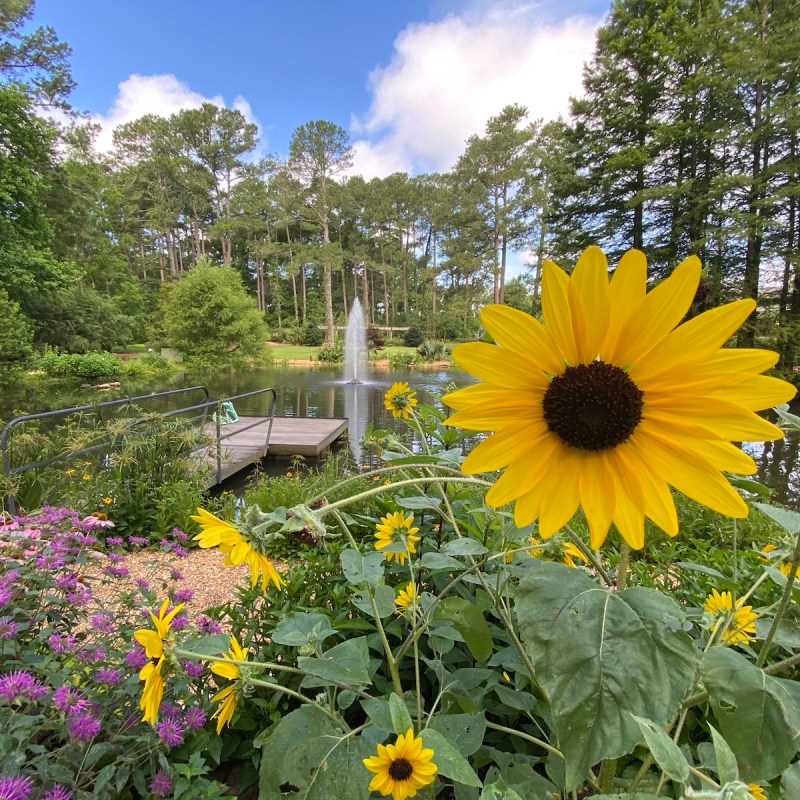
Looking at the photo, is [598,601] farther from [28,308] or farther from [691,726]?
[28,308]

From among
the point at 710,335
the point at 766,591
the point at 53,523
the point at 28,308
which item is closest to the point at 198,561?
the point at 53,523

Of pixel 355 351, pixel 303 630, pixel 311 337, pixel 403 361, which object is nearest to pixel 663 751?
pixel 303 630

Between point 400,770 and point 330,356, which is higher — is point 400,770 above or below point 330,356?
above

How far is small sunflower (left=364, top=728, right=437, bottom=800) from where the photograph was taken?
574 millimetres

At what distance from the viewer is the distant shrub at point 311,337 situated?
3253 centimetres

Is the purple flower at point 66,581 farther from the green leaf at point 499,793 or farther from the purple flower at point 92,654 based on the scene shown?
the green leaf at point 499,793

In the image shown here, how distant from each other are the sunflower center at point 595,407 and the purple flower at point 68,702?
1081 millimetres

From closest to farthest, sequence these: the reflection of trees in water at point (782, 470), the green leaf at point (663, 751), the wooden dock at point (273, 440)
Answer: the green leaf at point (663, 751), the reflection of trees in water at point (782, 470), the wooden dock at point (273, 440)

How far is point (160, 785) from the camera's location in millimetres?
906

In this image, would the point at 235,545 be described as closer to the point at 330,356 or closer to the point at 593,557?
the point at 593,557

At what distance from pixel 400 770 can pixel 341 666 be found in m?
0.16

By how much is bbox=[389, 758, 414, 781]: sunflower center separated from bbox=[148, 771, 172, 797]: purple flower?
2.05ft

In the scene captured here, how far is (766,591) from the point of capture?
161cm

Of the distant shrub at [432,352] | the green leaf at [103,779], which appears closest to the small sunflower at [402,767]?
the green leaf at [103,779]
